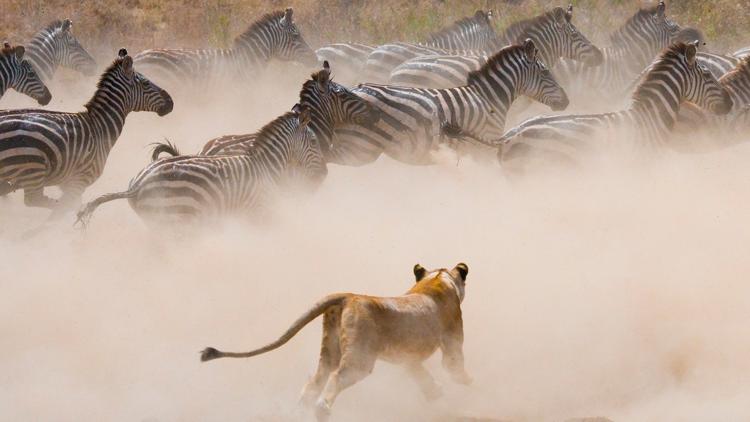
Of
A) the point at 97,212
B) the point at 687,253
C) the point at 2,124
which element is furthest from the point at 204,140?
the point at 687,253

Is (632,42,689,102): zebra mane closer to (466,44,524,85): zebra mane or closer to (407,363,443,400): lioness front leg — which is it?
(466,44,524,85): zebra mane

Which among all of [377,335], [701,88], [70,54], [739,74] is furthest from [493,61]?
[70,54]

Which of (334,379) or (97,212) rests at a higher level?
(97,212)

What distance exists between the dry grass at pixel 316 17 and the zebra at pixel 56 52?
3091 mm

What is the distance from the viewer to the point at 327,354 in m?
8.77

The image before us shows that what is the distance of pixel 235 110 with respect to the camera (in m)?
21.1

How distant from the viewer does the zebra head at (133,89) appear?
15.5m

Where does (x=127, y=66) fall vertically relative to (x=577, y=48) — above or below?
below

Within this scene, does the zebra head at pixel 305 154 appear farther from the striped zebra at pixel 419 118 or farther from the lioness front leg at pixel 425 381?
the lioness front leg at pixel 425 381

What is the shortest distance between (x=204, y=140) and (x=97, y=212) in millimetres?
4680

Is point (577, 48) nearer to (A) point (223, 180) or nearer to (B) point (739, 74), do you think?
(B) point (739, 74)

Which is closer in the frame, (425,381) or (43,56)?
(425,381)

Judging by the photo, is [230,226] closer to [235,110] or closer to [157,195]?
[157,195]

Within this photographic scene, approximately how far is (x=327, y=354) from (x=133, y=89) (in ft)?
25.2
